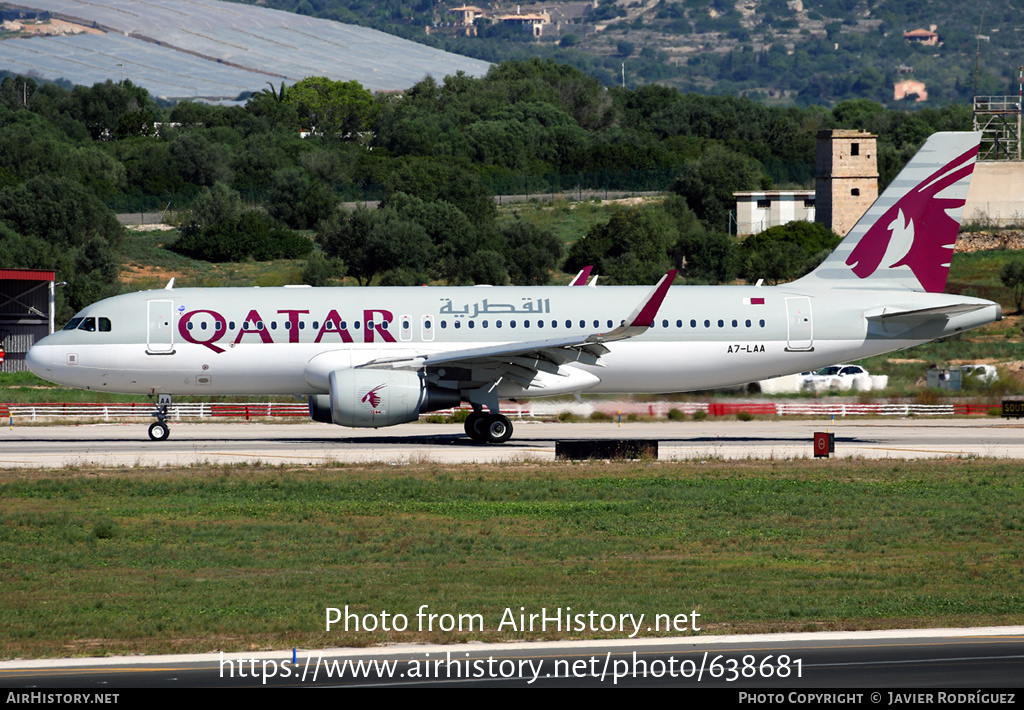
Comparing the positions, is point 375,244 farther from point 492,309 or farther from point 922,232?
point 922,232

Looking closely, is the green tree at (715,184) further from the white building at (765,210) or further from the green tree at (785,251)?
the green tree at (785,251)

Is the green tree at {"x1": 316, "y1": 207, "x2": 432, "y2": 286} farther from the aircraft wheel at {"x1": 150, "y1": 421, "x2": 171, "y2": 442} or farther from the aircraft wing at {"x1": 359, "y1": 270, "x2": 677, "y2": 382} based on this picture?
the aircraft wing at {"x1": 359, "y1": 270, "x2": 677, "y2": 382}

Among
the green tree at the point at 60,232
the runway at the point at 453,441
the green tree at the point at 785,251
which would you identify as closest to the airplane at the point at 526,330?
the runway at the point at 453,441

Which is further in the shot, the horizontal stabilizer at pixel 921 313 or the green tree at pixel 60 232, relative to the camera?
the green tree at pixel 60 232

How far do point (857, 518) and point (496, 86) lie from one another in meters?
160

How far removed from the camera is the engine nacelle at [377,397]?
3409 cm

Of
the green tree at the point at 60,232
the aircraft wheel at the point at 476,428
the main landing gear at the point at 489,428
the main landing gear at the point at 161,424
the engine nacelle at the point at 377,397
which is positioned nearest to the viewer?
the engine nacelle at the point at 377,397

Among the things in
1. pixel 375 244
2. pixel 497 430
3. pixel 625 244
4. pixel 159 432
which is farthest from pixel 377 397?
pixel 625 244

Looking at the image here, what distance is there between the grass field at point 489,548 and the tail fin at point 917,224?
8621 mm

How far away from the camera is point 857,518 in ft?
78.4

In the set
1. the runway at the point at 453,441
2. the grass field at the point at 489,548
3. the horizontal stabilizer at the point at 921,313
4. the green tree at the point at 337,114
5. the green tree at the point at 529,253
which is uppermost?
the green tree at the point at 337,114

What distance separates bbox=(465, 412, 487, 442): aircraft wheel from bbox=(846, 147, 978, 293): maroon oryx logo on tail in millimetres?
12493

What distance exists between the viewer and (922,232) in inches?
1508
